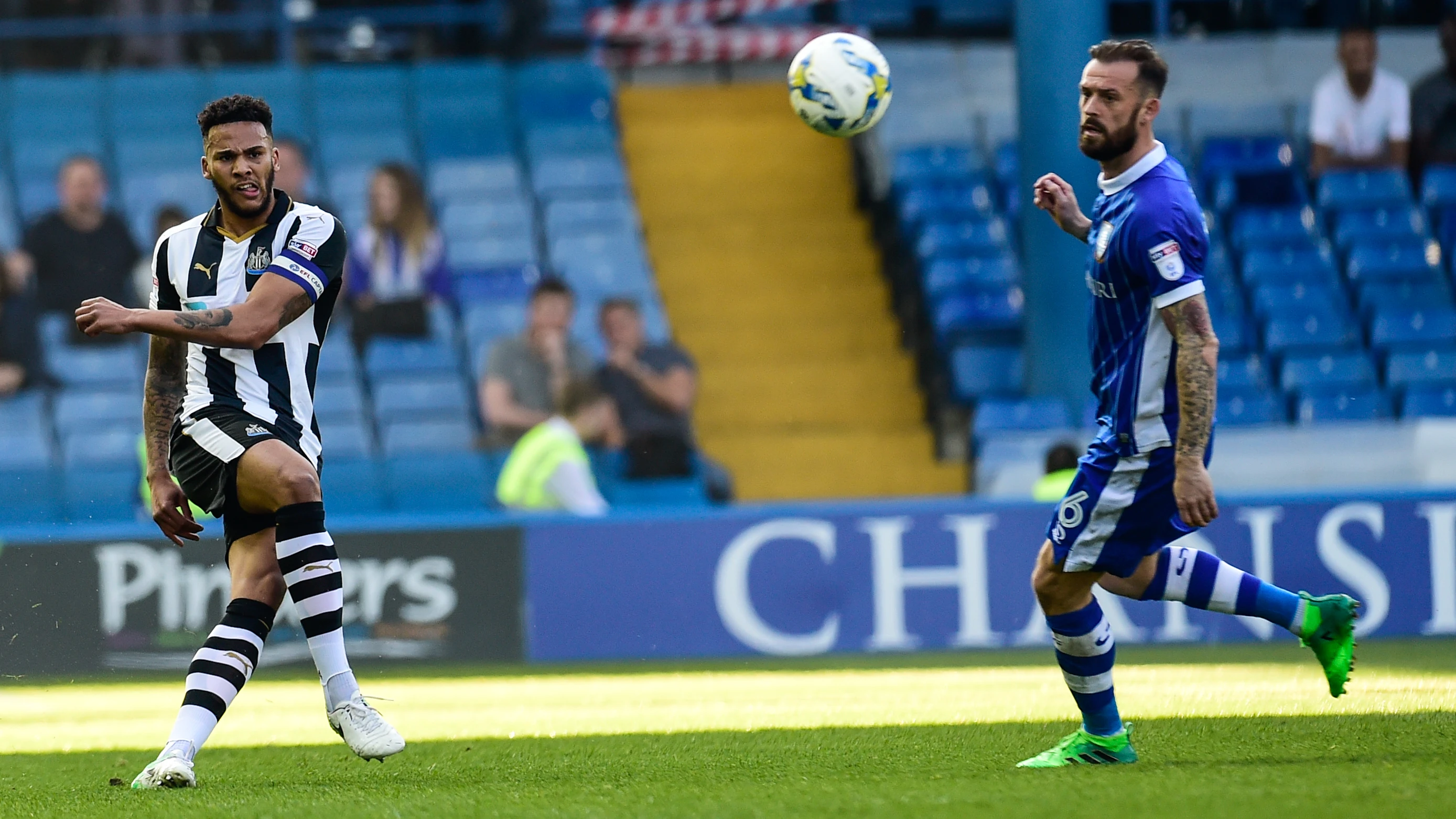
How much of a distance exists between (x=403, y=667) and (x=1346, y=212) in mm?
7956

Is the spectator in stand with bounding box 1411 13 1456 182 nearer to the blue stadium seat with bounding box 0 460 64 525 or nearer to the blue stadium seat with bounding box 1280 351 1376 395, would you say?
the blue stadium seat with bounding box 1280 351 1376 395

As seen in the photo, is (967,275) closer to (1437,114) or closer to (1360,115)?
(1360,115)

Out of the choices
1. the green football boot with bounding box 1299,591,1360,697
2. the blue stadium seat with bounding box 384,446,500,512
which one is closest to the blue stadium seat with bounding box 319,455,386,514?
the blue stadium seat with bounding box 384,446,500,512

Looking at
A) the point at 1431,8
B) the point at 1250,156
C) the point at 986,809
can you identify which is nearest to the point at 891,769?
the point at 986,809

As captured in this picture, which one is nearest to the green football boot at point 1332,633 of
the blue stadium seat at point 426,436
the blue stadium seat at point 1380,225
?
the blue stadium seat at point 426,436

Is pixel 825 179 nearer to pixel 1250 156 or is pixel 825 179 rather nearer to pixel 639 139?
pixel 639 139

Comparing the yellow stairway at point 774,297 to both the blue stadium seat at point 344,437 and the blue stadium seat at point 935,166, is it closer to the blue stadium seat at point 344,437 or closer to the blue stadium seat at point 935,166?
the blue stadium seat at point 935,166

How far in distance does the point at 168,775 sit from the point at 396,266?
27.4 ft

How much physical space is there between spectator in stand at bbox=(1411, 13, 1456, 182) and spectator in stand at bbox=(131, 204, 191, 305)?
873 cm

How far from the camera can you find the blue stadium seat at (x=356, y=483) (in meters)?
12.3

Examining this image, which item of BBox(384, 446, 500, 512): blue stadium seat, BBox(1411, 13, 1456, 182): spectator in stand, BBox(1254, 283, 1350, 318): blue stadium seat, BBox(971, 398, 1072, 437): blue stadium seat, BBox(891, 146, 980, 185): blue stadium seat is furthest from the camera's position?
BBox(891, 146, 980, 185): blue stadium seat

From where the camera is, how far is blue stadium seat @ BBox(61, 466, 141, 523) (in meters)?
12.1

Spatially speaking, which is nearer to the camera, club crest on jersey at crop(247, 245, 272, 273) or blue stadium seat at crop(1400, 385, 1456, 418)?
club crest on jersey at crop(247, 245, 272, 273)

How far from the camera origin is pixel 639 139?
16.1 metres
